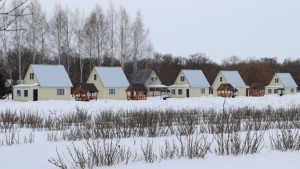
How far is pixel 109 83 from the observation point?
46469 millimetres

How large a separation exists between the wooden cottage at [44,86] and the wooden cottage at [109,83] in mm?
5255

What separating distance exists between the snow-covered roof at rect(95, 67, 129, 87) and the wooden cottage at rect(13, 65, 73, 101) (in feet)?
18.0

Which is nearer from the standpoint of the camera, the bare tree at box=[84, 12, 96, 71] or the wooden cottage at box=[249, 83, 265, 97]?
the bare tree at box=[84, 12, 96, 71]

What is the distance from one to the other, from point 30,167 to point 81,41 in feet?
137

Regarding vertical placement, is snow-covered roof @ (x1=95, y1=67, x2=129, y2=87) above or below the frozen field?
above

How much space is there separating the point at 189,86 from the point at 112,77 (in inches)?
557

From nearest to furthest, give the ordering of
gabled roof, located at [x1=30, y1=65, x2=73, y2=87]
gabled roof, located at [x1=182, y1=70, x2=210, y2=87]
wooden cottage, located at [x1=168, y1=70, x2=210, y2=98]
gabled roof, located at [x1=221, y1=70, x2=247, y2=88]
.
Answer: gabled roof, located at [x1=30, y1=65, x2=73, y2=87], wooden cottage, located at [x1=168, y1=70, x2=210, y2=98], gabled roof, located at [x1=182, y1=70, x2=210, y2=87], gabled roof, located at [x1=221, y1=70, x2=247, y2=88]

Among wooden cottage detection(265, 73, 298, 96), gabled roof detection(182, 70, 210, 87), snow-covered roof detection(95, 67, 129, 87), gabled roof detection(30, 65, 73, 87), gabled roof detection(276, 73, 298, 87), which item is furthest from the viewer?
gabled roof detection(276, 73, 298, 87)

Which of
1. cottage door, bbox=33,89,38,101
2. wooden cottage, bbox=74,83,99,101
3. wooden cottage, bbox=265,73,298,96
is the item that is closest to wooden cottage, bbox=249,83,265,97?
wooden cottage, bbox=265,73,298,96

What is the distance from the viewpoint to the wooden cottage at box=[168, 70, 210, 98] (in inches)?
2200

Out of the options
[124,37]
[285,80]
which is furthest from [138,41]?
[285,80]

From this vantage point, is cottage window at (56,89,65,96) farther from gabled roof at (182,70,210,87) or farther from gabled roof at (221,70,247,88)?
gabled roof at (221,70,247,88)

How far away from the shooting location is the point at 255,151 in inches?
358

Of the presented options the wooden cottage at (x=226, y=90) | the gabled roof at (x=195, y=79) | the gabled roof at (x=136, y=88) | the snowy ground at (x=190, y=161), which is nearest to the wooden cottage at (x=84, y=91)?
the gabled roof at (x=136, y=88)
